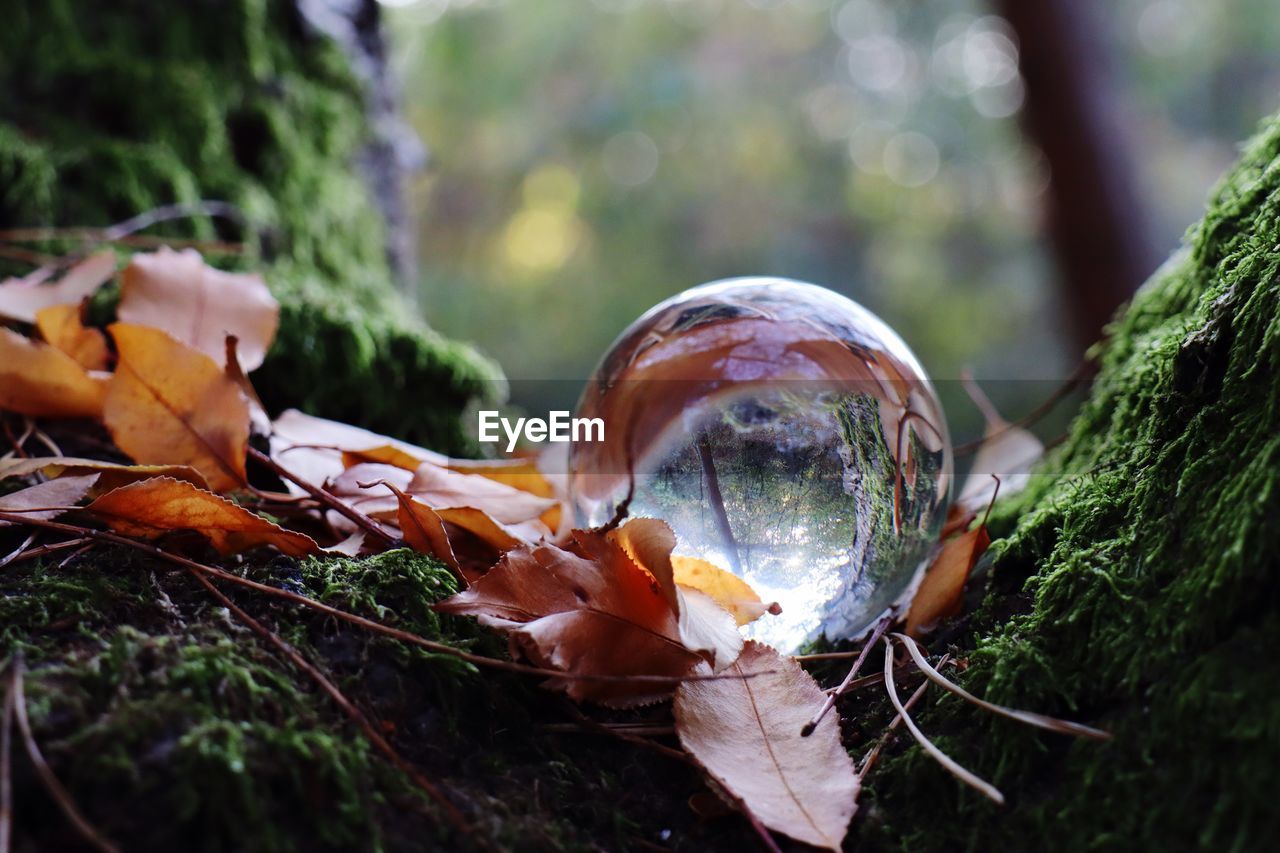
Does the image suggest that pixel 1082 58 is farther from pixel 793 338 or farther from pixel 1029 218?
pixel 1029 218

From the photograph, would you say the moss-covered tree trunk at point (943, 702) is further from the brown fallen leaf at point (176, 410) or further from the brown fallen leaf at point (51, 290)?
the brown fallen leaf at point (51, 290)

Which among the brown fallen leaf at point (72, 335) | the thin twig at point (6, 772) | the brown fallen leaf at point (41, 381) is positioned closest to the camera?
the thin twig at point (6, 772)

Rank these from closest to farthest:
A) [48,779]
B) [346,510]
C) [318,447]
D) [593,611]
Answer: [48,779] → [593,611] → [346,510] → [318,447]

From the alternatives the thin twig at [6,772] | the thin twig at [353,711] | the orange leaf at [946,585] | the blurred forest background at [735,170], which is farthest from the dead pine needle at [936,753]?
the blurred forest background at [735,170]

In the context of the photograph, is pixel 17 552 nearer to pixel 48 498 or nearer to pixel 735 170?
pixel 48 498

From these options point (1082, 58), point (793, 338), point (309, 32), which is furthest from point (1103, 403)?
point (1082, 58)

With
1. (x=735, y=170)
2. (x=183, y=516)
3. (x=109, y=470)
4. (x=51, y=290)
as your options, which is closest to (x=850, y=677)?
(x=183, y=516)
